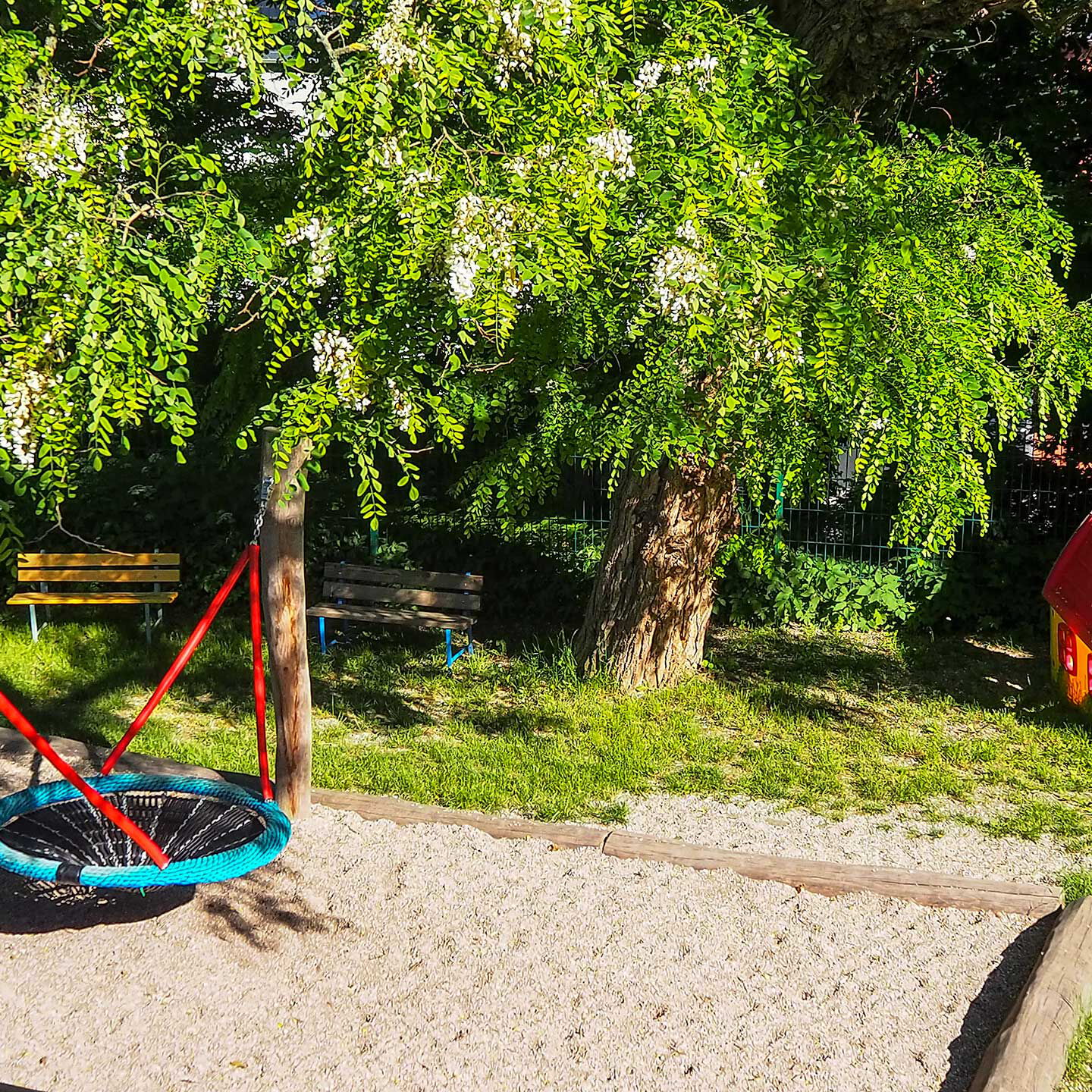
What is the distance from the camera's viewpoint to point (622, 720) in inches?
292

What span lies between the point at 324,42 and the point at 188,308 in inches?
40.6

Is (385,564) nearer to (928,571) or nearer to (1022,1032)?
(928,571)

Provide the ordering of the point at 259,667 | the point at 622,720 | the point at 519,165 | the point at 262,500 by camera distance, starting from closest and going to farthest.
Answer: the point at 519,165, the point at 262,500, the point at 259,667, the point at 622,720

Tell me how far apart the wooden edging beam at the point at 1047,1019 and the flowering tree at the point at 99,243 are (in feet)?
10.2

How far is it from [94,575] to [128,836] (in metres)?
5.25

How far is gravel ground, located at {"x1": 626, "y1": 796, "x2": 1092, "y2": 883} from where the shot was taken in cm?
541

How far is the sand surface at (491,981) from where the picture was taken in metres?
3.71

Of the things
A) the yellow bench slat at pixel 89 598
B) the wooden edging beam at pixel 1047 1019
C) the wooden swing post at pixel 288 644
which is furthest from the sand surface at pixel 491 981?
the yellow bench slat at pixel 89 598

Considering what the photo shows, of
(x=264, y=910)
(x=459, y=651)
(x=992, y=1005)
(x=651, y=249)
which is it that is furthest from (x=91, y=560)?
(x=992, y=1005)

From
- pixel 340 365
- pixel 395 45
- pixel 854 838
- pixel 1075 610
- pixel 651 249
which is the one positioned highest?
pixel 395 45

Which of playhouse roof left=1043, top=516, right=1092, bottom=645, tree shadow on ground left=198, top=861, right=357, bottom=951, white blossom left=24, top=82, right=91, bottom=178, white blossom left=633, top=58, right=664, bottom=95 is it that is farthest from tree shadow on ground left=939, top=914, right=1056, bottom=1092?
white blossom left=24, top=82, right=91, bottom=178

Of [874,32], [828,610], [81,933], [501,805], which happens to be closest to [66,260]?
[81,933]

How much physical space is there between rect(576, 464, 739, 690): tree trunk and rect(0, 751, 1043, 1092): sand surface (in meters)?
3.03

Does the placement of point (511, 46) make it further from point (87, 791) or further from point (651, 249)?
point (87, 791)
